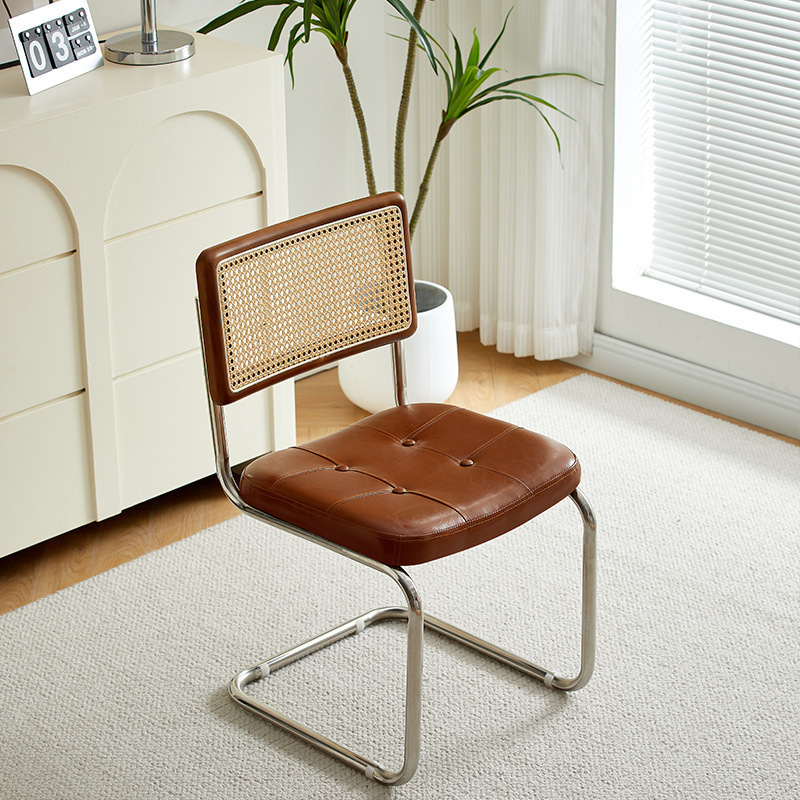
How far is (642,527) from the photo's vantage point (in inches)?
105

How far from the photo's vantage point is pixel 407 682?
184cm

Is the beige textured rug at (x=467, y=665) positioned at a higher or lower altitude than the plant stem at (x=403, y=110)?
lower

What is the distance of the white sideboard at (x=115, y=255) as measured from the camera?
7.50 feet

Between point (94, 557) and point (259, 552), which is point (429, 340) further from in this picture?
point (94, 557)

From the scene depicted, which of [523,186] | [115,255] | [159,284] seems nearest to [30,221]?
[115,255]

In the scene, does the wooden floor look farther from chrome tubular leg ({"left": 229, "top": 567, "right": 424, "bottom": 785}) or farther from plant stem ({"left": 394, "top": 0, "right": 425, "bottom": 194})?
plant stem ({"left": 394, "top": 0, "right": 425, "bottom": 194})

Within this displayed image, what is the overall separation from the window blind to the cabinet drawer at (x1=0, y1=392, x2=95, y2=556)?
1.64 meters

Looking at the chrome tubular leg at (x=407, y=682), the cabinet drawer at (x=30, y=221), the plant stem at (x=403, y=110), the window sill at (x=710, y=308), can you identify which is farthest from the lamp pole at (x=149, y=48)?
the window sill at (x=710, y=308)

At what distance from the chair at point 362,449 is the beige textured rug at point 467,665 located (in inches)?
3.1

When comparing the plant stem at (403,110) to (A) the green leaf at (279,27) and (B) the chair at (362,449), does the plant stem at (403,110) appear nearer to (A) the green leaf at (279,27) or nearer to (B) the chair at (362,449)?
(A) the green leaf at (279,27)

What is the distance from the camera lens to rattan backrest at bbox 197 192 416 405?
6.24 feet

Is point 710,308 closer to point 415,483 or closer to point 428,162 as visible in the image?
point 428,162

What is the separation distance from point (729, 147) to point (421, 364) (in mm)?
927

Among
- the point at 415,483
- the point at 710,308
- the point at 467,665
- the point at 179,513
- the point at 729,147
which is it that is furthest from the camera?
the point at 710,308
